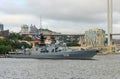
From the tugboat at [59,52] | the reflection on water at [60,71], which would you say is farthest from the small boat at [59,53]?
the reflection on water at [60,71]

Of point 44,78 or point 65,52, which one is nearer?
point 44,78

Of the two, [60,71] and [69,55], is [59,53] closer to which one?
[69,55]

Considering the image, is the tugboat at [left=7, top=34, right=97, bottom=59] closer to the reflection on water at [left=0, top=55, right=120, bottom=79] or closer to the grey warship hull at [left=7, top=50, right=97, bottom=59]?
the grey warship hull at [left=7, top=50, right=97, bottom=59]

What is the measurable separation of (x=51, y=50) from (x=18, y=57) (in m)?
17.5

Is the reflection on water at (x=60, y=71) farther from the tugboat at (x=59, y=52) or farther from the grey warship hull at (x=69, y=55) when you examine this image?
the tugboat at (x=59, y=52)

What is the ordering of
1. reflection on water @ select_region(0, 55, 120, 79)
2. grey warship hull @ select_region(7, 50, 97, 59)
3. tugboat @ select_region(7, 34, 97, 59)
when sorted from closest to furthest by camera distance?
reflection on water @ select_region(0, 55, 120, 79)
grey warship hull @ select_region(7, 50, 97, 59)
tugboat @ select_region(7, 34, 97, 59)

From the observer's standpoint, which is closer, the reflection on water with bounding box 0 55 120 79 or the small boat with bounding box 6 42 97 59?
the reflection on water with bounding box 0 55 120 79

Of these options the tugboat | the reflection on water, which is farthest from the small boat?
the reflection on water

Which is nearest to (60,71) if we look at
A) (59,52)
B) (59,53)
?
(59,53)

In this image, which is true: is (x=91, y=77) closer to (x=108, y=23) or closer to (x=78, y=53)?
(x=78, y=53)

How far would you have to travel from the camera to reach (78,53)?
109750 millimetres

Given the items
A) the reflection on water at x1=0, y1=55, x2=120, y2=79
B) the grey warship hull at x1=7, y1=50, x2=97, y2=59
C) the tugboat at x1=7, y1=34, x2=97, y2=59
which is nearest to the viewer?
the reflection on water at x1=0, y1=55, x2=120, y2=79

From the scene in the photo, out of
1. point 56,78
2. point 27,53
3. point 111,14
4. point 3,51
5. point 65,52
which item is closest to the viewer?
point 56,78

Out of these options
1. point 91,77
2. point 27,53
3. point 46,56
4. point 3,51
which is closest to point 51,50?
point 46,56
